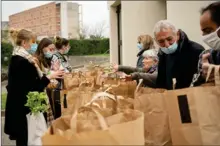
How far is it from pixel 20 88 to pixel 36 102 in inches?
12.7

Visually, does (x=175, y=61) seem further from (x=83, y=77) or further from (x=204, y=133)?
(x=83, y=77)

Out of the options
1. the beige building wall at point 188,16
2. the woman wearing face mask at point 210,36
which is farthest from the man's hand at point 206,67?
the beige building wall at point 188,16

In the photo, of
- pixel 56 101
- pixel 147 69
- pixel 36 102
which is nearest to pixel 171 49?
pixel 147 69

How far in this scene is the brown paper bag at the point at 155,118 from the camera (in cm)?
198

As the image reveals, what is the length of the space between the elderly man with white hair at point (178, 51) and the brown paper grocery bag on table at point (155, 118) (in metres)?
0.77

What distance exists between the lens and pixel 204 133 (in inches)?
71.0

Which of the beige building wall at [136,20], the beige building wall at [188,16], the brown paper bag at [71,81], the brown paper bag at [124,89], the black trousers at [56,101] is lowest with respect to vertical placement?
the black trousers at [56,101]

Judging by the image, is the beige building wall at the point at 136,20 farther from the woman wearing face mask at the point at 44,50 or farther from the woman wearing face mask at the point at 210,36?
the woman wearing face mask at the point at 210,36

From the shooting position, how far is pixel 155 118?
2016 millimetres

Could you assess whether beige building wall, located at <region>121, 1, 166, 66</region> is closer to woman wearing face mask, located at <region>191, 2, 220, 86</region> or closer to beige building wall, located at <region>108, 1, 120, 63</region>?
beige building wall, located at <region>108, 1, 120, 63</region>

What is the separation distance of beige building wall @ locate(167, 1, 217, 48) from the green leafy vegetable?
2.45m

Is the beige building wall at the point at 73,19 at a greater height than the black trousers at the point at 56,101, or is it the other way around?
the beige building wall at the point at 73,19

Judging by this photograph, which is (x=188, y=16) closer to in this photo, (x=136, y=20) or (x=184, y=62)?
(x=184, y=62)

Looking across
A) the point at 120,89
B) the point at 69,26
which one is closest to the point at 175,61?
the point at 120,89
